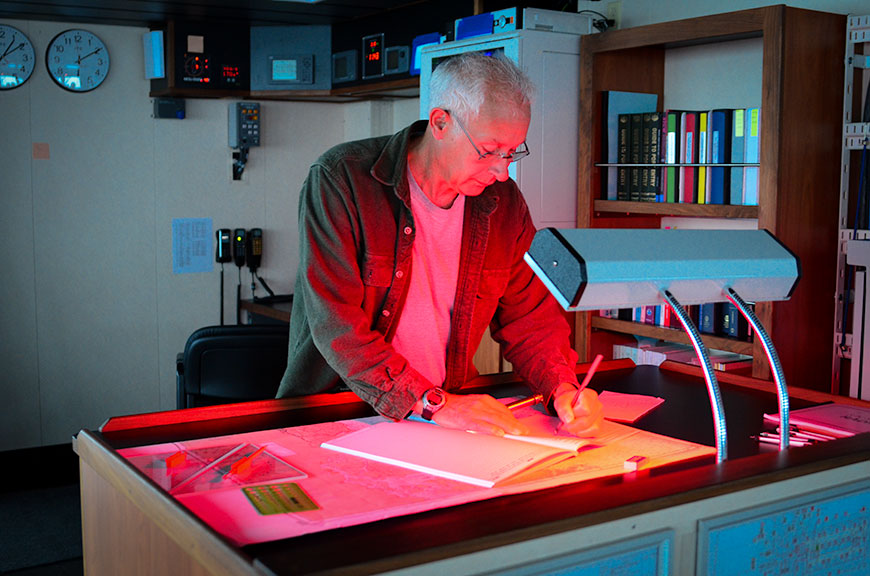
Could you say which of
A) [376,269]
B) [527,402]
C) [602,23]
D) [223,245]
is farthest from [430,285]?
[223,245]

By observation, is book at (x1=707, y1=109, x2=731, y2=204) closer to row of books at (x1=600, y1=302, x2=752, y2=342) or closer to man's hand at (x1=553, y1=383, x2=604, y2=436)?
row of books at (x1=600, y1=302, x2=752, y2=342)

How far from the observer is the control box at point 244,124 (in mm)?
5227

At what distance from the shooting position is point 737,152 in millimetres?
3246

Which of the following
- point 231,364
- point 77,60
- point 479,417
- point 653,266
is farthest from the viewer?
point 77,60

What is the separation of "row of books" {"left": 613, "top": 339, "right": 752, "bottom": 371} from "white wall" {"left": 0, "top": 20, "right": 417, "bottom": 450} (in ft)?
6.53

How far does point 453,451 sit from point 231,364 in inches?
58.0

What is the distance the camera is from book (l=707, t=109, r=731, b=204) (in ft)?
10.8

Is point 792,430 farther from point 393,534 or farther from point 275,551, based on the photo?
point 275,551

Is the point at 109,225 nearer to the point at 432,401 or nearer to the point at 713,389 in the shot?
the point at 432,401

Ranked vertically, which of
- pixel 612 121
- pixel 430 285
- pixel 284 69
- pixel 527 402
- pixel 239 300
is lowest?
pixel 239 300

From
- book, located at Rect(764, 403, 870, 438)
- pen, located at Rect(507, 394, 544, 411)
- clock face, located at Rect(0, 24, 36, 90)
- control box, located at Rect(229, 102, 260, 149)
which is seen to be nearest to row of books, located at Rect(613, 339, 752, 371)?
book, located at Rect(764, 403, 870, 438)

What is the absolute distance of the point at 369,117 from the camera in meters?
5.38

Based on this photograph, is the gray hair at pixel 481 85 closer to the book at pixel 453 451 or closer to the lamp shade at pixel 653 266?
the lamp shade at pixel 653 266

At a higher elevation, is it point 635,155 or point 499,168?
point 635,155
